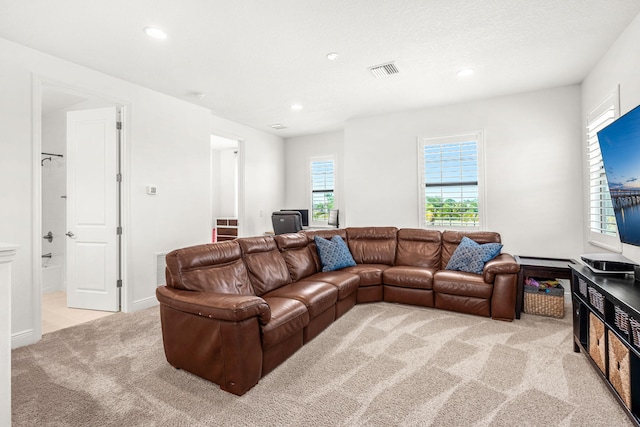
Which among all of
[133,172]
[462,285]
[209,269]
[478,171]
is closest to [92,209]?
[133,172]

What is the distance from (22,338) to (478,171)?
221 inches

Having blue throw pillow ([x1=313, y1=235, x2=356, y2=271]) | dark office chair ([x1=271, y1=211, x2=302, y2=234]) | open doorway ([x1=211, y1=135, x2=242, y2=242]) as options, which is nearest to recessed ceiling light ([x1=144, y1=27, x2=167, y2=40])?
blue throw pillow ([x1=313, y1=235, x2=356, y2=271])

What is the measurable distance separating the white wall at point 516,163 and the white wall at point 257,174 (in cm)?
228

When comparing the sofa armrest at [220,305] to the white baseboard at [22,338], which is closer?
the sofa armrest at [220,305]

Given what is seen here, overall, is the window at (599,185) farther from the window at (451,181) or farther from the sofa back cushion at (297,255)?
the sofa back cushion at (297,255)

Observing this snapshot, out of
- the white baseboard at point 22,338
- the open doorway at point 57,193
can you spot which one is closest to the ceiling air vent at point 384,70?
the open doorway at point 57,193

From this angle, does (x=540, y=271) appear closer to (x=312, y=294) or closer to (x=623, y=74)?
(x=623, y=74)

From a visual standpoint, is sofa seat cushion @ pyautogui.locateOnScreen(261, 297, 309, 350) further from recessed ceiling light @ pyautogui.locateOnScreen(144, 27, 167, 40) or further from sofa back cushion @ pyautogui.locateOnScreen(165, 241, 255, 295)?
recessed ceiling light @ pyautogui.locateOnScreen(144, 27, 167, 40)

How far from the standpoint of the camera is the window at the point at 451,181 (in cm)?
466

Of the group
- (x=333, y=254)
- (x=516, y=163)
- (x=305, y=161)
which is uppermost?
(x=305, y=161)

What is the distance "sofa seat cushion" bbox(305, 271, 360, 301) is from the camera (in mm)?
3408

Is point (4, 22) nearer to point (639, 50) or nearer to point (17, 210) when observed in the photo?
point (17, 210)

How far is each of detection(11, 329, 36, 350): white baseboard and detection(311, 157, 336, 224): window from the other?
4.60 metres

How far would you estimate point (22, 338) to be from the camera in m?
2.90
